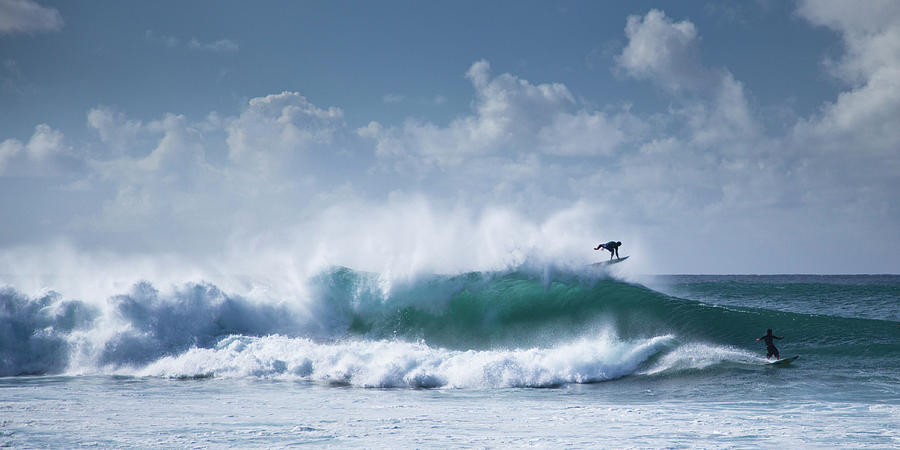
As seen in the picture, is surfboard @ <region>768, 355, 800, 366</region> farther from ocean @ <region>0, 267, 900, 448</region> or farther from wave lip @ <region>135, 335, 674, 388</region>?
wave lip @ <region>135, 335, 674, 388</region>

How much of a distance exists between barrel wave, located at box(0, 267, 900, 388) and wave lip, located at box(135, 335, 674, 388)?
1.2 inches

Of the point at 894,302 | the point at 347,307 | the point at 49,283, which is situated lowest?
the point at 894,302

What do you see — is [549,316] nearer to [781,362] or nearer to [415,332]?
[415,332]

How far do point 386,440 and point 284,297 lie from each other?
1140cm

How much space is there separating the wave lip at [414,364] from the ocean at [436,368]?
44 millimetres

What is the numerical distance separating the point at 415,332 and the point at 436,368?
4.70m

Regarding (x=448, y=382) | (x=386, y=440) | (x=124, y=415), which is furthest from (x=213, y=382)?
(x=386, y=440)

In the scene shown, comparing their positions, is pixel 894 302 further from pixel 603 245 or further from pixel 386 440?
pixel 386 440

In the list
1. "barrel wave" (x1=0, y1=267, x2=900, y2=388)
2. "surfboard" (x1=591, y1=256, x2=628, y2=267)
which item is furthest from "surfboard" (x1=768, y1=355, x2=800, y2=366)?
"surfboard" (x1=591, y1=256, x2=628, y2=267)

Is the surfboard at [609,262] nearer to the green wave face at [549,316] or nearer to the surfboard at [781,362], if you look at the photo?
the green wave face at [549,316]

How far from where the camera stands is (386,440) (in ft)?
23.6

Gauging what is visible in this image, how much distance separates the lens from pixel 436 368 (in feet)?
39.3

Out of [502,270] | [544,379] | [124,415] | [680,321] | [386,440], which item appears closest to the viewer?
[386,440]

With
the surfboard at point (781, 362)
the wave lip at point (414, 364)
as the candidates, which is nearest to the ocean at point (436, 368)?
the wave lip at point (414, 364)
